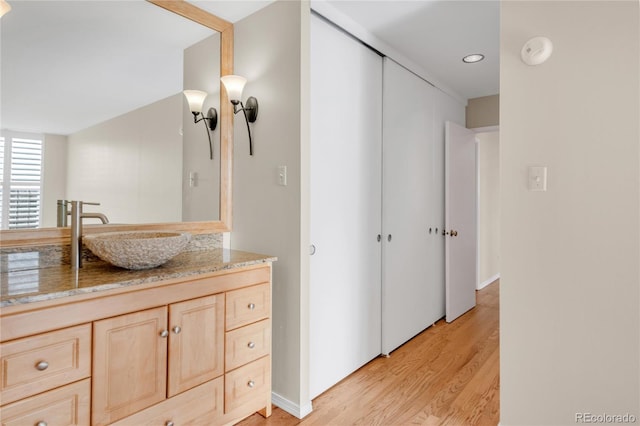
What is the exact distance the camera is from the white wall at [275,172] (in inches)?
73.7

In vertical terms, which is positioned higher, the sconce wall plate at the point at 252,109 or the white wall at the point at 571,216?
the sconce wall plate at the point at 252,109

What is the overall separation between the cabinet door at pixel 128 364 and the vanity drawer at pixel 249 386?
1.11 ft

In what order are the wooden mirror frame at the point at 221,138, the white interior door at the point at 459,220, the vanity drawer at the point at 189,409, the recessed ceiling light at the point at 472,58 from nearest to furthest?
the vanity drawer at the point at 189,409, the wooden mirror frame at the point at 221,138, the recessed ceiling light at the point at 472,58, the white interior door at the point at 459,220

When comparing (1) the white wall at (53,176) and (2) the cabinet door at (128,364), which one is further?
(1) the white wall at (53,176)

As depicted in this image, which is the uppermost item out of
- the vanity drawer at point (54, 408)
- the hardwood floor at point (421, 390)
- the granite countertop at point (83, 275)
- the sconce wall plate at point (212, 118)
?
the sconce wall plate at point (212, 118)

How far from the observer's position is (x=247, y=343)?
5.77 ft

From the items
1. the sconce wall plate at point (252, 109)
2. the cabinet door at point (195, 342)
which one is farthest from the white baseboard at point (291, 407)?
the sconce wall plate at point (252, 109)

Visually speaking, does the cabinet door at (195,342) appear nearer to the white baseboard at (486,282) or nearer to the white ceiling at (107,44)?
the white ceiling at (107,44)

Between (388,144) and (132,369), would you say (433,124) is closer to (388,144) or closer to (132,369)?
(388,144)

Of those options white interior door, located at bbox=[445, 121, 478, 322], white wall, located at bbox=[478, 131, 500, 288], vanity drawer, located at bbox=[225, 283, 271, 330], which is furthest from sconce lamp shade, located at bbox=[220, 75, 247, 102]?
white wall, located at bbox=[478, 131, 500, 288]

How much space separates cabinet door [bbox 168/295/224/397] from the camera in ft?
4.88

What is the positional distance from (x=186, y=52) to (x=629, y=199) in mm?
2259

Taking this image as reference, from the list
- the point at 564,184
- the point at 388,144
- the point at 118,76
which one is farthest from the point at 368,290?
the point at 118,76

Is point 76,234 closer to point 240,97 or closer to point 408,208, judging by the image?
point 240,97
